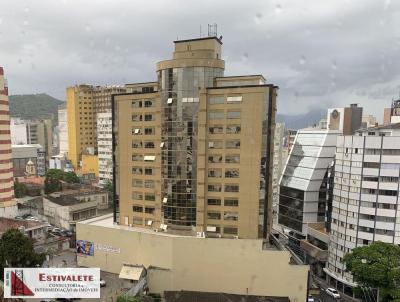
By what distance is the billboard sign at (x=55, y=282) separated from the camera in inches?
449

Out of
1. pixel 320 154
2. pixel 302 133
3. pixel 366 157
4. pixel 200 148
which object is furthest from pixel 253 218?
pixel 302 133

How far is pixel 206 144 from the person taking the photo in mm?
19422

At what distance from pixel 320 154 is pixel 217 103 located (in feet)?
49.0

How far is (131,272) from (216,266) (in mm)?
5027

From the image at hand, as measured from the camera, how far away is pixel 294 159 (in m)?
32.3

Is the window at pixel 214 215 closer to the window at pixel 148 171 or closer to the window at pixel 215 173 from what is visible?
the window at pixel 215 173

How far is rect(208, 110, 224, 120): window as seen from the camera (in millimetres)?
19094

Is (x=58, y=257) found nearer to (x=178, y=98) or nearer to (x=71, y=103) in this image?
(x=178, y=98)

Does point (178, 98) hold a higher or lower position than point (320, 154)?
higher

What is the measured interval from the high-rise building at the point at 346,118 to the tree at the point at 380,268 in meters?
22.4

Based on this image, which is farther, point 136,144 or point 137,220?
point 137,220

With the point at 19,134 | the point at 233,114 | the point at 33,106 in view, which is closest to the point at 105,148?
the point at 233,114

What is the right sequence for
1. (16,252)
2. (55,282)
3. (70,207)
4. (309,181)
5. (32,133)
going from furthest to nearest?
(32,133)
(70,207)
(309,181)
(16,252)
(55,282)

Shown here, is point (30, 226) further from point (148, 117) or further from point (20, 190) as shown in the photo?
point (148, 117)
